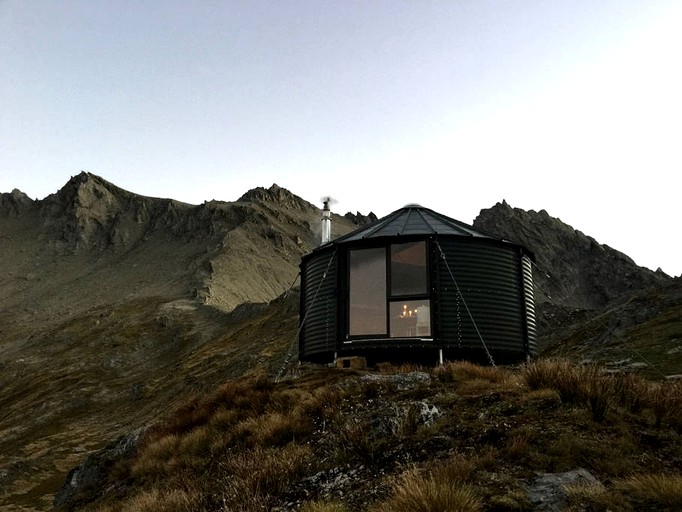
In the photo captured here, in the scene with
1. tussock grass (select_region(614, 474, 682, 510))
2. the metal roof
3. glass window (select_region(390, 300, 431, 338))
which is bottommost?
tussock grass (select_region(614, 474, 682, 510))

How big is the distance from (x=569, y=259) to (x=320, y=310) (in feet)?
339

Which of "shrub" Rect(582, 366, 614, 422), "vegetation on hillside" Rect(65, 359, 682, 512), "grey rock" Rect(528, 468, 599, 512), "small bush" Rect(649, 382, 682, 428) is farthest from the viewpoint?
"shrub" Rect(582, 366, 614, 422)

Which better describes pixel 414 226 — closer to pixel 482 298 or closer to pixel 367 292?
pixel 367 292

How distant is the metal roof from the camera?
17.7 metres

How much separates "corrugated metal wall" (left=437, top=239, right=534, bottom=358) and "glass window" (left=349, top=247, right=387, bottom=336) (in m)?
1.72

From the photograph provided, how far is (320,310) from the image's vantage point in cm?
1861

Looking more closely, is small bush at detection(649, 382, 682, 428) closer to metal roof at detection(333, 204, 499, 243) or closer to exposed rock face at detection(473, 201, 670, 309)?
metal roof at detection(333, 204, 499, 243)

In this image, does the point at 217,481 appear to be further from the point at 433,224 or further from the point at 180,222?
the point at 180,222

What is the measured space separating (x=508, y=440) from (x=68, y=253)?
355ft

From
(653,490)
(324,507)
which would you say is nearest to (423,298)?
(324,507)

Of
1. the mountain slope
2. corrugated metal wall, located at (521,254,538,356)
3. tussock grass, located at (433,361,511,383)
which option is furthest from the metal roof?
the mountain slope

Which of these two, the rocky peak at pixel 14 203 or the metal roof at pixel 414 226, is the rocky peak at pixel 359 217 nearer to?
the rocky peak at pixel 14 203

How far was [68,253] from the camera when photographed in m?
103

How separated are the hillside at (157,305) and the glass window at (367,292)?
2412mm
